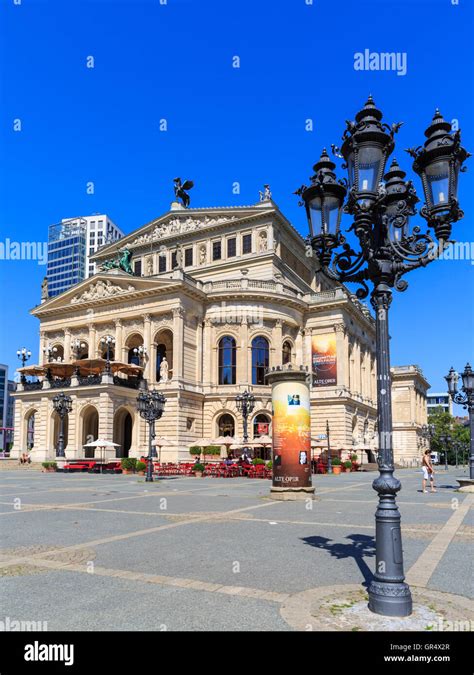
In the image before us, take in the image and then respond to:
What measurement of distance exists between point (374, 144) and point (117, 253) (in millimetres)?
60831

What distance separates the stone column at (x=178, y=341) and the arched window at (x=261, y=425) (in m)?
8.05

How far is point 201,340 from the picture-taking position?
167 feet

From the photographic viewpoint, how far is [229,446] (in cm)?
4341

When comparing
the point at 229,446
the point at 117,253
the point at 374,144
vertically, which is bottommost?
the point at 229,446

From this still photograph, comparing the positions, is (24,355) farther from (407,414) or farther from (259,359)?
(407,414)

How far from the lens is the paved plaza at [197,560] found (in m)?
5.76

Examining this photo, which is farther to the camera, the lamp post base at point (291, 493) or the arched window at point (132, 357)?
the arched window at point (132, 357)

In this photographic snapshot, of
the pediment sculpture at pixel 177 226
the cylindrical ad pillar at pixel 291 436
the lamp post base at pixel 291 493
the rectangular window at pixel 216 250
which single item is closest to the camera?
the lamp post base at pixel 291 493

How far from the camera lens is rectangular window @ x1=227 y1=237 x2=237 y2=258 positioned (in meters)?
58.0

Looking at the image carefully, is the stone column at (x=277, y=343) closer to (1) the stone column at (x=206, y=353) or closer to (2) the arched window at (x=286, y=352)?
(2) the arched window at (x=286, y=352)

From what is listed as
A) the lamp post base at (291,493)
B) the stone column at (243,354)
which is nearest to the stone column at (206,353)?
the stone column at (243,354)
